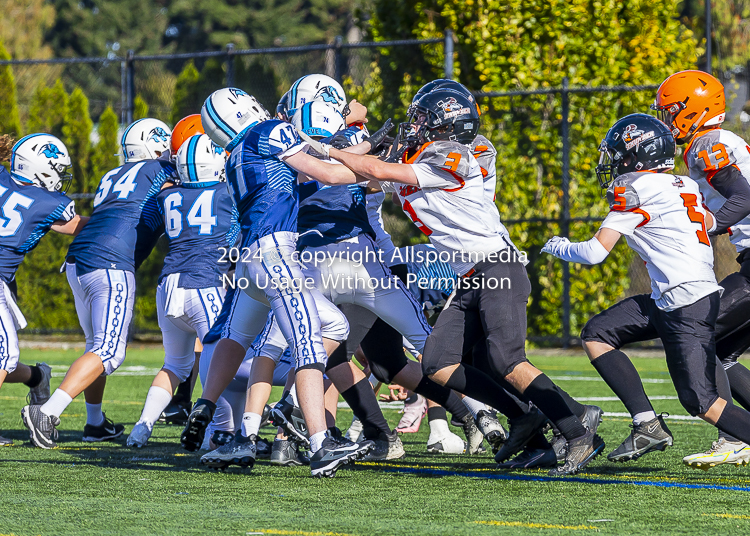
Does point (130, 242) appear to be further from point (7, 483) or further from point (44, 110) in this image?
point (44, 110)

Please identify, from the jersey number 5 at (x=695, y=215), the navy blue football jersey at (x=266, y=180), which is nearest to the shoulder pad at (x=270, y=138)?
the navy blue football jersey at (x=266, y=180)

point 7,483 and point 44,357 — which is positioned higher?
point 7,483

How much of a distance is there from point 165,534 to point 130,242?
311 centimetres

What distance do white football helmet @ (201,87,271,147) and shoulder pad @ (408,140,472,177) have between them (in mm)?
899

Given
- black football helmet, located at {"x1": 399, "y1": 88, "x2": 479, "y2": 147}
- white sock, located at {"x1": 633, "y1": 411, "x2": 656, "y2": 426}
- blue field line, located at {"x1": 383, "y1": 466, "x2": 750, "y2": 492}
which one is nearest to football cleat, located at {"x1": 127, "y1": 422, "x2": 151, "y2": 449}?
blue field line, located at {"x1": 383, "y1": 466, "x2": 750, "y2": 492}

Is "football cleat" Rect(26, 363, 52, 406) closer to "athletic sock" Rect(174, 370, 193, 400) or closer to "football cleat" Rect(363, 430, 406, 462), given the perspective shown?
"athletic sock" Rect(174, 370, 193, 400)

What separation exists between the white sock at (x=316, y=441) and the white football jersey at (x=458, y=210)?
103 centimetres

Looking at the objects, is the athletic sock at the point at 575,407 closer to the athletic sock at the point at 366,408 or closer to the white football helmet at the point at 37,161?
the athletic sock at the point at 366,408

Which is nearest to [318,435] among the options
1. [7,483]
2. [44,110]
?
[7,483]

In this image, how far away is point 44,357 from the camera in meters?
11.5

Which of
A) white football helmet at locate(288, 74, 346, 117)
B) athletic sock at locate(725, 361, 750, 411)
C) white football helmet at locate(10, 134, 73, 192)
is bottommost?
athletic sock at locate(725, 361, 750, 411)

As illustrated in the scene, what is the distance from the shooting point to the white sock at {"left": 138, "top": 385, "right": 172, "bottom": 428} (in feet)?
19.3

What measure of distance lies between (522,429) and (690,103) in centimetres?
191

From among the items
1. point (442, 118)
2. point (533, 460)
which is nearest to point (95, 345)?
point (442, 118)
